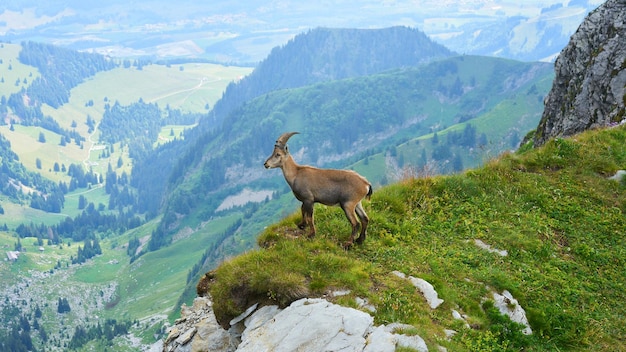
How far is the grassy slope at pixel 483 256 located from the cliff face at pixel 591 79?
10797 mm

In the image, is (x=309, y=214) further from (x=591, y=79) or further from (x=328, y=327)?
(x=591, y=79)

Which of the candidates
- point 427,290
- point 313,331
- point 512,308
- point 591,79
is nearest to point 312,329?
point 313,331

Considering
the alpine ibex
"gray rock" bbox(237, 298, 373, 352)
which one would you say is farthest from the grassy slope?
the alpine ibex

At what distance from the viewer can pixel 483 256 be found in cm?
1741

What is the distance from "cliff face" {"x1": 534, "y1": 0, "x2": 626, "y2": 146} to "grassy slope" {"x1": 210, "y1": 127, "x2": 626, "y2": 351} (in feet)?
35.4

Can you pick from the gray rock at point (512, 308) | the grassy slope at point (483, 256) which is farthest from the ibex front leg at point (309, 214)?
the gray rock at point (512, 308)

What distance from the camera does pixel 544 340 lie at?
14.6 m

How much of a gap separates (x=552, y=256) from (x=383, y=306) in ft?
22.5

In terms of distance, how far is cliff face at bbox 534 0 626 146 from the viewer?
32.2 meters

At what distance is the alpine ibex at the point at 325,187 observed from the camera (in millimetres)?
17328

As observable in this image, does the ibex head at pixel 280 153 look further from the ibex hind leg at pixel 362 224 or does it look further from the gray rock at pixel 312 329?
the gray rock at pixel 312 329

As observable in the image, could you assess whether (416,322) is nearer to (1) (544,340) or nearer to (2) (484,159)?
(1) (544,340)

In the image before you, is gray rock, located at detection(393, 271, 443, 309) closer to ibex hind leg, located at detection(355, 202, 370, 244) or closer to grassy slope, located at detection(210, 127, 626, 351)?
grassy slope, located at detection(210, 127, 626, 351)

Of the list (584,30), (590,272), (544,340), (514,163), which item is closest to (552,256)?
(590,272)
